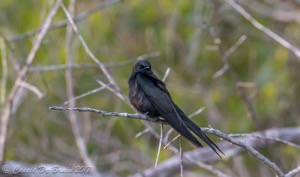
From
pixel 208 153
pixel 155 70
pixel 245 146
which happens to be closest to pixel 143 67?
pixel 245 146

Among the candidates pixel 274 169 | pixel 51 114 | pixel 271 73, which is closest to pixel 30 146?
pixel 51 114

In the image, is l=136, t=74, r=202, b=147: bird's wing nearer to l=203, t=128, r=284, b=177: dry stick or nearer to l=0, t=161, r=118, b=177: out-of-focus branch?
l=203, t=128, r=284, b=177: dry stick

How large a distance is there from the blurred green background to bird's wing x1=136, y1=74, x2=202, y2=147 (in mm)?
3353

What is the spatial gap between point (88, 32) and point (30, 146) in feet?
4.08

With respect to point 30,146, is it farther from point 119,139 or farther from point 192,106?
point 192,106

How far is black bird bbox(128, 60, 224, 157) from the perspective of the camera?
3973 millimetres

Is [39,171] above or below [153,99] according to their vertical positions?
above

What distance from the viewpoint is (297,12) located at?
28.8 feet

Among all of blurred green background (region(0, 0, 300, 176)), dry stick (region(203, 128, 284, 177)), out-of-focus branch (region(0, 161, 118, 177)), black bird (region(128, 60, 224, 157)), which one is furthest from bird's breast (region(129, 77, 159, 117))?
blurred green background (region(0, 0, 300, 176))

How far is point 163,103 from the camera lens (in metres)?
4.11

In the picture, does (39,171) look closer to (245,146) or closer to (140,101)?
(140,101)

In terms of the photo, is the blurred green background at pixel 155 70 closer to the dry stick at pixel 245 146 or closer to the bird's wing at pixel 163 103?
the bird's wing at pixel 163 103

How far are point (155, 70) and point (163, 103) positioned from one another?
410 centimetres

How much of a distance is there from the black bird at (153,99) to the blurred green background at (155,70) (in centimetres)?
330
